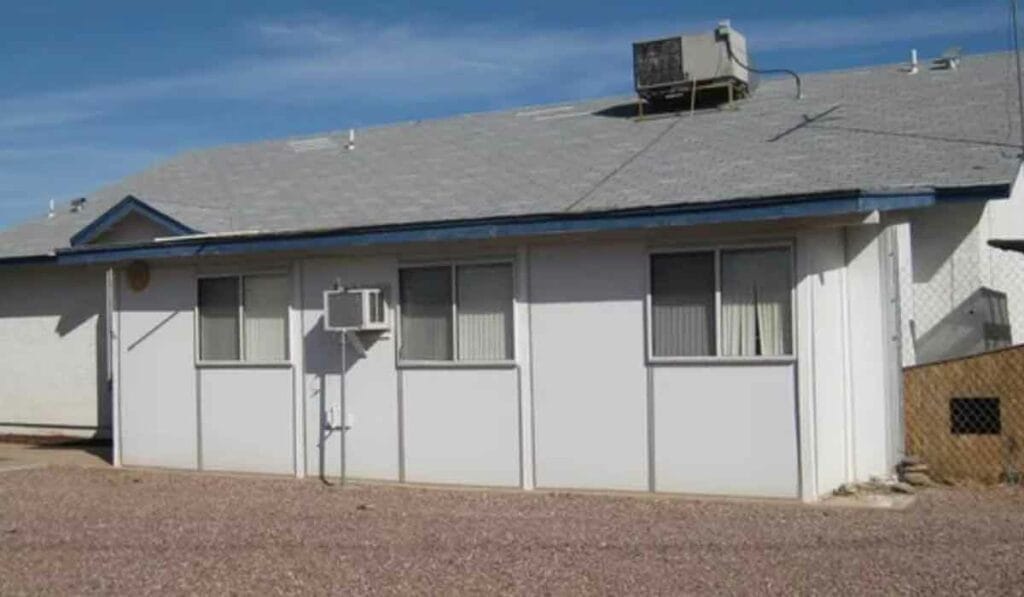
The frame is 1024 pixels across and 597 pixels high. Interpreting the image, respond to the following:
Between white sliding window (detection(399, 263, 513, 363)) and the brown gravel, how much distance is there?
1.44 meters

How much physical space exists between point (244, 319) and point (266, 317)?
0.95 ft

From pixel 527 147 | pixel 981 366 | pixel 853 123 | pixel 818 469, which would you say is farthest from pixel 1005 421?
pixel 527 147

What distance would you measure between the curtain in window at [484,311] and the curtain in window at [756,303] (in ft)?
7.51

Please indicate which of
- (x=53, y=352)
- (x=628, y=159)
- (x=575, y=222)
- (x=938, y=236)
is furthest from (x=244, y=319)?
(x=938, y=236)

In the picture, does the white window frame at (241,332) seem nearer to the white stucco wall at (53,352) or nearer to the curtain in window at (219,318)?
the curtain in window at (219,318)

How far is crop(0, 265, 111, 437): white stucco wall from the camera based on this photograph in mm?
19578

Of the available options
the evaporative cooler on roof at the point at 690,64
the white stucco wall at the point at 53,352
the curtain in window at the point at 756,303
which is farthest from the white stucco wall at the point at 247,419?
the evaporative cooler on roof at the point at 690,64

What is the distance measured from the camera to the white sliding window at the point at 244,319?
1477 centimetres

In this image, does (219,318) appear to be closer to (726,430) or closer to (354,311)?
(354,311)

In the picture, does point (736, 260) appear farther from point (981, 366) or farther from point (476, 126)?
point (476, 126)

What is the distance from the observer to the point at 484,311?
13430 mm

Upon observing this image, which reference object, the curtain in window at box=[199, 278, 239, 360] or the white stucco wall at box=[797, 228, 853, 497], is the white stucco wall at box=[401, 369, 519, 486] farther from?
the white stucco wall at box=[797, 228, 853, 497]

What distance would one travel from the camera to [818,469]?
11883mm

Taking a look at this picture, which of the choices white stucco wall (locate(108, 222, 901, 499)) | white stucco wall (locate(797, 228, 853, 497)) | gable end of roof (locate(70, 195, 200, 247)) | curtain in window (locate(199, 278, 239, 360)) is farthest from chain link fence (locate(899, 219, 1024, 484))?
gable end of roof (locate(70, 195, 200, 247))
